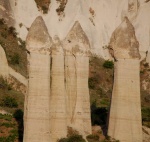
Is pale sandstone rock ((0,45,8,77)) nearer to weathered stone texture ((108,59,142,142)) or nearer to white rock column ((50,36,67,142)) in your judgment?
white rock column ((50,36,67,142))

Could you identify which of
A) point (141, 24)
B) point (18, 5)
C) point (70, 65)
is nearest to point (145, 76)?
point (141, 24)

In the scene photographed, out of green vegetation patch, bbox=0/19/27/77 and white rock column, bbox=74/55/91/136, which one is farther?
green vegetation patch, bbox=0/19/27/77

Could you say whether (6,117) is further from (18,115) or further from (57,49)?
(57,49)

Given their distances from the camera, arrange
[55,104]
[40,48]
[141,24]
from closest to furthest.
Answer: [40,48] < [55,104] < [141,24]

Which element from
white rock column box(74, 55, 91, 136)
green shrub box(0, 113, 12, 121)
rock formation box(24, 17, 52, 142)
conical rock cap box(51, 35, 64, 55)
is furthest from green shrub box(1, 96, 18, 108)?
rock formation box(24, 17, 52, 142)

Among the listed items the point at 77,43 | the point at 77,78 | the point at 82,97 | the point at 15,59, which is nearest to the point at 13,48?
the point at 15,59

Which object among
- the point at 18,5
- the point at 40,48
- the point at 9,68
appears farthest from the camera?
the point at 18,5

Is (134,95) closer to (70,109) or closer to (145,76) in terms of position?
(70,109)
